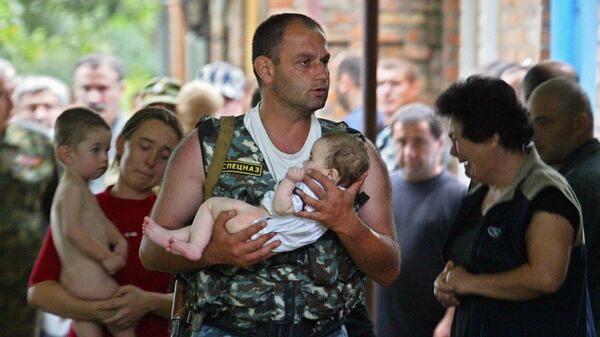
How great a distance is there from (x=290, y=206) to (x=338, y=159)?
8.3 inches

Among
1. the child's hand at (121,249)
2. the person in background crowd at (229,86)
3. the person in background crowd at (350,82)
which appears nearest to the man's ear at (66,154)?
the child's hand at (121,249)

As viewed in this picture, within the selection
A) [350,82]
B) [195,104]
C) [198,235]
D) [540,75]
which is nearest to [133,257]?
[198,235]

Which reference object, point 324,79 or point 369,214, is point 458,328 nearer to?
point 369,214

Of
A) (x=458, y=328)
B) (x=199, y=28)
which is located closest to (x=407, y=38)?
(x=458, y=328)

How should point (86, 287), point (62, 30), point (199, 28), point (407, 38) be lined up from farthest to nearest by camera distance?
1. point (62, 30)
2. point (199, 28)
3. point (407, 38)
4. point (86, 287)

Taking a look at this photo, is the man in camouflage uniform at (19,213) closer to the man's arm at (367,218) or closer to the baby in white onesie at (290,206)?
the baby in white onesie at (290,206)

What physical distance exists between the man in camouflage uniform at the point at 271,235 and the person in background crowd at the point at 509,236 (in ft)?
1.54

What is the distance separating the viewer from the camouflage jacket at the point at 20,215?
19.7ft

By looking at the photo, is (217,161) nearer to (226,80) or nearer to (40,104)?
(226,80)

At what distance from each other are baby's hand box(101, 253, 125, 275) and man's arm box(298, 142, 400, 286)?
1272 millimetres

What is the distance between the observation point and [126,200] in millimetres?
5387

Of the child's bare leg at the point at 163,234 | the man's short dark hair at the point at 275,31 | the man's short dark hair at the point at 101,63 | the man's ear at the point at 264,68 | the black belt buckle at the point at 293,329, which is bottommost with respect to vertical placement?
the black belt buckle at the point at 293,329

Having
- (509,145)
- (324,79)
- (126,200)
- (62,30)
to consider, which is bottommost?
(62,30)

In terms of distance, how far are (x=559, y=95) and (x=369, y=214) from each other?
4.64 ft
